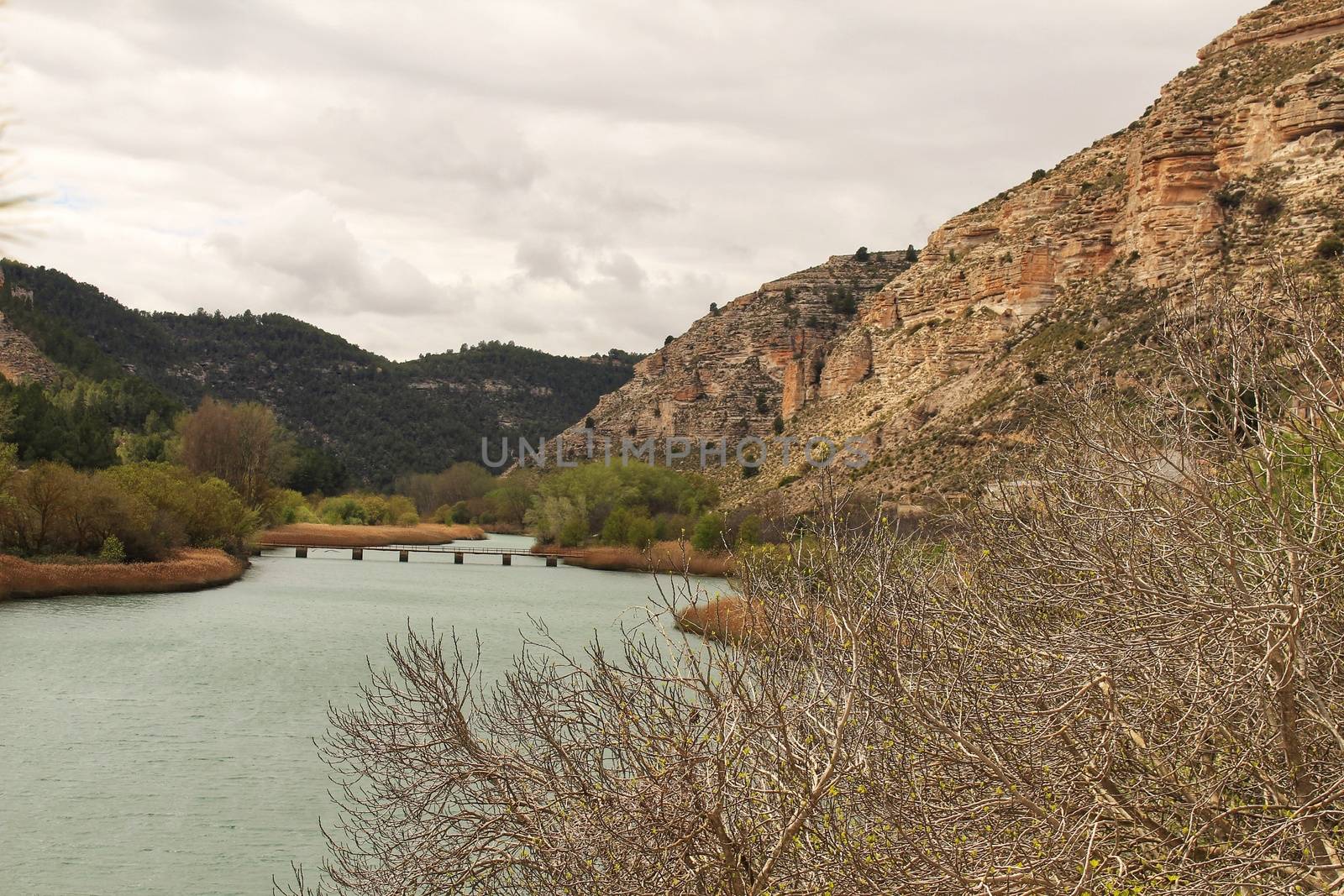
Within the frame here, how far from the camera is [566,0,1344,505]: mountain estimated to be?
147 ft

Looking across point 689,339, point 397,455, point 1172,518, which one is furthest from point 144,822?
point 397,455

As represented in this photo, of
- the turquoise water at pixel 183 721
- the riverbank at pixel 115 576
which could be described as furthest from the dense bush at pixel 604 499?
the turquoise water at pixel 183 721

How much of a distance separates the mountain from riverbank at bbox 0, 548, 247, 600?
83.0 feet

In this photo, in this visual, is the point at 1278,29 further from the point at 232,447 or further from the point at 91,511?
the point at 232,447

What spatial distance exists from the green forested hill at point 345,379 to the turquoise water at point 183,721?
80970 mm

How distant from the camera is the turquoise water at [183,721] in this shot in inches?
567

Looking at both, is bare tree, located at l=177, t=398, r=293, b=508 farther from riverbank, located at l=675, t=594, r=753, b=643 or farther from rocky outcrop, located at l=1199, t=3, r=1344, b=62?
riverbank, located at l=675, t=594, r=753, b=643

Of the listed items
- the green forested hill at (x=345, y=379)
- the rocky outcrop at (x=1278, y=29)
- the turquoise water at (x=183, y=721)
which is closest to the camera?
the turquoise water at (x=183, y=721)

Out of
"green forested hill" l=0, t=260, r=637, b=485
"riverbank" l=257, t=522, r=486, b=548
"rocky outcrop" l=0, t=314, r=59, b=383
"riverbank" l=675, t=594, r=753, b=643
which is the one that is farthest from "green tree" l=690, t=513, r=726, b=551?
"green forested hill" l=0, t=260, r=637, b=485

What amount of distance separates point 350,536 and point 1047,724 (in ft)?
252

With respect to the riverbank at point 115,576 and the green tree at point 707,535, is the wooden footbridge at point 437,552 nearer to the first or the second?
the green tree at point 707,535

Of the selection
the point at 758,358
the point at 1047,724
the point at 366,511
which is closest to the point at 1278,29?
the point at 1047,724

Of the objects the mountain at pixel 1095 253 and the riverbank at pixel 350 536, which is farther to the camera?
the riverbank at pixel 350 536

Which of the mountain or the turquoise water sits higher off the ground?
the mountain
